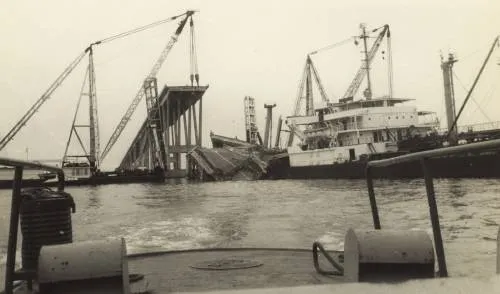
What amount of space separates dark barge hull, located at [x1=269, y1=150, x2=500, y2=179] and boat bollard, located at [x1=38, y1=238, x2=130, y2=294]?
27554mm

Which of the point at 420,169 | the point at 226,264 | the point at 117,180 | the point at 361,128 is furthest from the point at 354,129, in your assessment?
the point at 226,264

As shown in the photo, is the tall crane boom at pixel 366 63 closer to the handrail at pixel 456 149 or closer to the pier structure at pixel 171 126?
the pier structure at pixel 171 126

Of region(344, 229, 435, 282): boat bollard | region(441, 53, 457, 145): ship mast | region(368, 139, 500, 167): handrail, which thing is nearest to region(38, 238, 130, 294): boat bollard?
region(344, 229, 435, 282): boat bollard

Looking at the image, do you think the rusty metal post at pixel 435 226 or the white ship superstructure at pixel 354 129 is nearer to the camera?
the rusty metal post at pixel 435 226

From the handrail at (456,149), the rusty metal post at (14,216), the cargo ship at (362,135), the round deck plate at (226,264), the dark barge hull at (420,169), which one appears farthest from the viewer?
the cargo ship at (362,135)

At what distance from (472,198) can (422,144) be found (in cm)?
2281

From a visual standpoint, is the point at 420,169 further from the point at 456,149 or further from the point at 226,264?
the point at 456,149

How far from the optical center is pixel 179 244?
12945 mm

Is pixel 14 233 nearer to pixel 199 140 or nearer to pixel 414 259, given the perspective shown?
pixel 414 259

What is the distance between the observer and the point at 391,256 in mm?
3096

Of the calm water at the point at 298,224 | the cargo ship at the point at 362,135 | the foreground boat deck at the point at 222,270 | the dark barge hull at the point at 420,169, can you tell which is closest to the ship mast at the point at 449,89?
the cargo ship at the point at 362,135

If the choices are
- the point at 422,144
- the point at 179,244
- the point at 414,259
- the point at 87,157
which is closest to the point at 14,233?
the point at 414,259

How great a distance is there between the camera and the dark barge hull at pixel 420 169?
3931 cm

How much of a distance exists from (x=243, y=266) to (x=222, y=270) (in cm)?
23
